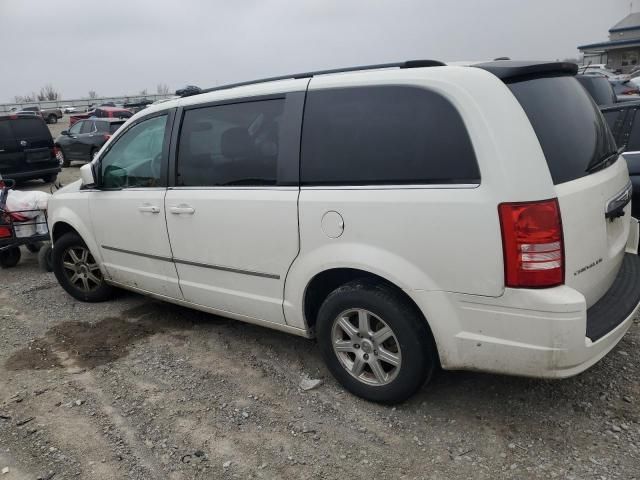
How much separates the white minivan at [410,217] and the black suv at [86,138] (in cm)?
1419

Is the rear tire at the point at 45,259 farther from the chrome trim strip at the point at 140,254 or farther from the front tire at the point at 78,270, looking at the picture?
the chrome trim strip at the point at 140,254

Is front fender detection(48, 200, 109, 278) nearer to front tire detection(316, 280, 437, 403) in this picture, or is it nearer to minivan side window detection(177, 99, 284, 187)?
minivan side window detection(177, 99, 284, 187)

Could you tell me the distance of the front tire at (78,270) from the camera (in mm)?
5078

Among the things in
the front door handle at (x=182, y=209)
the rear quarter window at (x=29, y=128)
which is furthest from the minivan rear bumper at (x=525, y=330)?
the rear quarter window at (x=29, y=128)

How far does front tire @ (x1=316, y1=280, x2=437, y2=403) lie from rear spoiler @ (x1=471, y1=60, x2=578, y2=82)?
1.25m

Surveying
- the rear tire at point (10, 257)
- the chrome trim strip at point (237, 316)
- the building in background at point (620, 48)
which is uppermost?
the building in background at point (620, 48)

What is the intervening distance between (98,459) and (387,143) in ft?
7.49

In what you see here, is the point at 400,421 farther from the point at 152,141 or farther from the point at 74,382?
the point at 152,141

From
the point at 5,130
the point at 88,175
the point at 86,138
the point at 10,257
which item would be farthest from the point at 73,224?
the point at 86,138

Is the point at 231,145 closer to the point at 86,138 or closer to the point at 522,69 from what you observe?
the point at 522,69

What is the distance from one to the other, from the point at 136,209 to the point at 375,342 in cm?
224

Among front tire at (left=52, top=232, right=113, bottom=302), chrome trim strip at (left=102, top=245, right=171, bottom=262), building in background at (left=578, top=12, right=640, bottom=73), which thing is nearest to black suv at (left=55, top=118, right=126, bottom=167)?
front tire at (left=52, top=232, right=113, bottom=302)

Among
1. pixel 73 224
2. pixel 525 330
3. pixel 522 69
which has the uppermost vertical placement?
pixel 522 69

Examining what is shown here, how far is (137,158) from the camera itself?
4.32m
